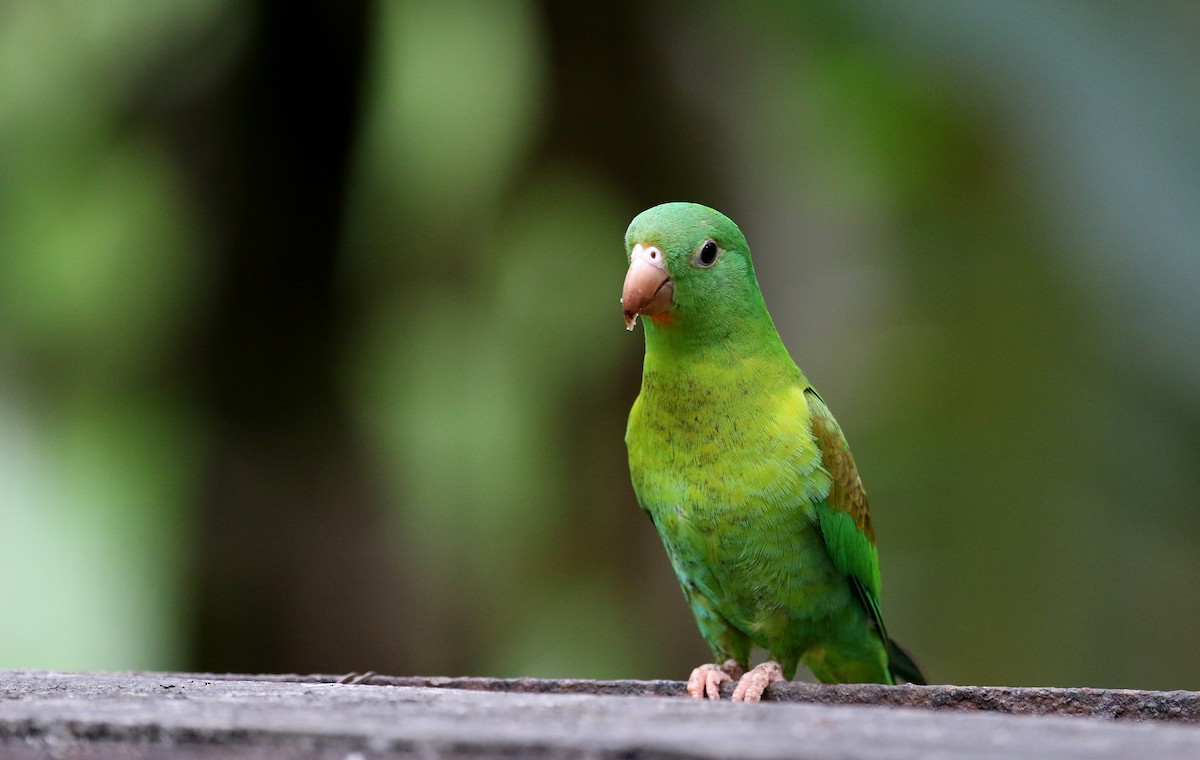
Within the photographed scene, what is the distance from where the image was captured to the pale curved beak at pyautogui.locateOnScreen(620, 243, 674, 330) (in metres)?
2.12

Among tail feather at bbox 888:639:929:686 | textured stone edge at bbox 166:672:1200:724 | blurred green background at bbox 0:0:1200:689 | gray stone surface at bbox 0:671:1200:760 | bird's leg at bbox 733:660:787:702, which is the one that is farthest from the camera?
blurred green background at bbox 0:0:1200:689

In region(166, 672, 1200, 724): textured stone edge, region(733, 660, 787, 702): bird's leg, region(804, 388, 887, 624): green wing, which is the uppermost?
region(804, 388, 887, 624): green wing

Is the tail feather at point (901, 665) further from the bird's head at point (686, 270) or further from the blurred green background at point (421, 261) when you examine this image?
the blurred green background at point (421, 261)

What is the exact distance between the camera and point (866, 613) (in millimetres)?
2527

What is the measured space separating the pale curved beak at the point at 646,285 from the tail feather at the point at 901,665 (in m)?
0.97

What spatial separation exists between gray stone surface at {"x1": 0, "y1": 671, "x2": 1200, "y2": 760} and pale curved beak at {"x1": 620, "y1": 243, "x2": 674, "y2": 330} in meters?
0.98

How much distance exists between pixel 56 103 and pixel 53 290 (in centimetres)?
56

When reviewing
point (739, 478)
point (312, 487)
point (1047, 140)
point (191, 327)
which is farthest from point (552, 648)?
point (1047, 140)

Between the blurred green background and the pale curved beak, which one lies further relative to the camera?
the blurred green background

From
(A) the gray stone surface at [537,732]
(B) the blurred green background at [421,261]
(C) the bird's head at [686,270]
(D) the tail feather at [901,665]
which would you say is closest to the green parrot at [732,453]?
(C) the bird's head at [686,270]

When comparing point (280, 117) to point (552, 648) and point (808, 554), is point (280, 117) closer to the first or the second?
point (552, 648)

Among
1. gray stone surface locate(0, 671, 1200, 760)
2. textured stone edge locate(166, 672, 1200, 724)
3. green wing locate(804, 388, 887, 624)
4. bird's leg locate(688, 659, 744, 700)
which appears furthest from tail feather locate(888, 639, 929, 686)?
gray stone surface locate(0, 671, 1200, 760)

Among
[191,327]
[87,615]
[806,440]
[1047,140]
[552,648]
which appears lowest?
[552,648]

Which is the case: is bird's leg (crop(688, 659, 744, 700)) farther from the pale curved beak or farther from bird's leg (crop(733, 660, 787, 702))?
the pale curved beak
